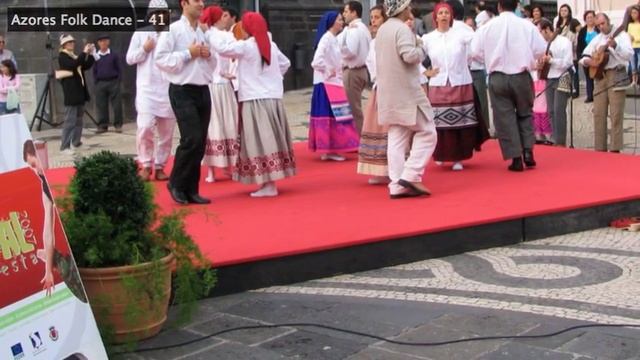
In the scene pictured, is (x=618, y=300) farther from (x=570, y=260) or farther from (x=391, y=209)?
(x=391, y=209)

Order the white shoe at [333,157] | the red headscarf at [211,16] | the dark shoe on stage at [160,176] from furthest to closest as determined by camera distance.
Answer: the white shoe at [333,157]
the dark shoe on stage at [160,176]
the red headscarf at [211,16]

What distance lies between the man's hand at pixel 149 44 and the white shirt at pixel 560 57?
4.76 meters

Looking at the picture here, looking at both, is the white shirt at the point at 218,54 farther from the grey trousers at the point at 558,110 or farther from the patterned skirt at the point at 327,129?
the grey trousers at the point at 558,110

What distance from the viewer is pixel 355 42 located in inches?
404

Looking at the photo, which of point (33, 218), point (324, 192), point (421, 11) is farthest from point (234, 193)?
point (421, 11)

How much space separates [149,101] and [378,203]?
291cm

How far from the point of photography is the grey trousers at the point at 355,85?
10.5 meters

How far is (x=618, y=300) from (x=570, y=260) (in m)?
1.03

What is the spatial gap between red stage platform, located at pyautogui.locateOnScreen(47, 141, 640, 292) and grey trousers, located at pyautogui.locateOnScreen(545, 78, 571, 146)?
121cm

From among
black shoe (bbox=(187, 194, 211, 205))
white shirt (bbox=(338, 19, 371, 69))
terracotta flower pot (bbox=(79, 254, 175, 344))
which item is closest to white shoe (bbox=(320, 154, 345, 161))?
white shirt (bbox=(338, 19, 371, 69))

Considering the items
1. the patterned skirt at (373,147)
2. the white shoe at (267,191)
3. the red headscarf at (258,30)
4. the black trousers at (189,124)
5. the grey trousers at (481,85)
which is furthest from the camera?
the grey trousers at (481,85)

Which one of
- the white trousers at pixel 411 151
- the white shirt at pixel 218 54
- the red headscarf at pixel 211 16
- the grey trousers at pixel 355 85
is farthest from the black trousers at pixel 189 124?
the grey trousers at pixel 355 85

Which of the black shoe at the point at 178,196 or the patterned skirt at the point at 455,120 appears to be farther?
the patterned skirt at the point at 455,120

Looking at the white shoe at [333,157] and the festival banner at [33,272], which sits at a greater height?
the festival banner at [33,272]
